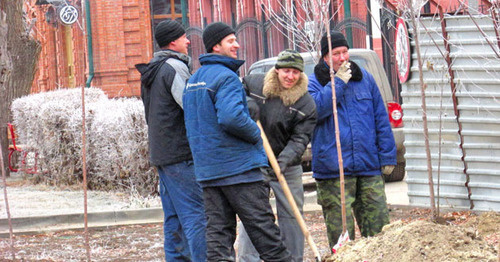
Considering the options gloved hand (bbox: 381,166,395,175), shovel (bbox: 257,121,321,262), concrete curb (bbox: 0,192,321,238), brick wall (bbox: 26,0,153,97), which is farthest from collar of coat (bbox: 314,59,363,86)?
brick wall (bbox: 26,0,153,97)

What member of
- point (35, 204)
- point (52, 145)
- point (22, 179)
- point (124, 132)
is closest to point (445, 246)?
point (124, 132)

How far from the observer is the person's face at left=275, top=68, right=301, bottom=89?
19.5ft

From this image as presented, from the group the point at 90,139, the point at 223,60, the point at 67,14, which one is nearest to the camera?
the point at 223,60

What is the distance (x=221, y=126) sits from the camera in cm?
542

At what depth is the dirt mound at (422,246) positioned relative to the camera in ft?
15.7

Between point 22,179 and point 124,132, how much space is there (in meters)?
4.78

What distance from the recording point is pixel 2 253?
8578 millimetres

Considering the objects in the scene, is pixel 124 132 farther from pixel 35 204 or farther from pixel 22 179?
pixel 22 179

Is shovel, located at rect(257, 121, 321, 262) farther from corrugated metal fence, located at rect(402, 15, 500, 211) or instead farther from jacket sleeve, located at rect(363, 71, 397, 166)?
corrugated metal fence, located at rect(402, 15, 500, 211)

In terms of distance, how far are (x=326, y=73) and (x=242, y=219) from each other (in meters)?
1.40

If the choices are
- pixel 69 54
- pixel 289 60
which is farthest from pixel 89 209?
pixel 69 54

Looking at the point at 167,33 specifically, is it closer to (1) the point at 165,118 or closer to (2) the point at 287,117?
(1) the point at 165,118

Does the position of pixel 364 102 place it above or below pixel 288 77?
below

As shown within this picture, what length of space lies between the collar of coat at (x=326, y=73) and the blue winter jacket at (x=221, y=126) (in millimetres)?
934
